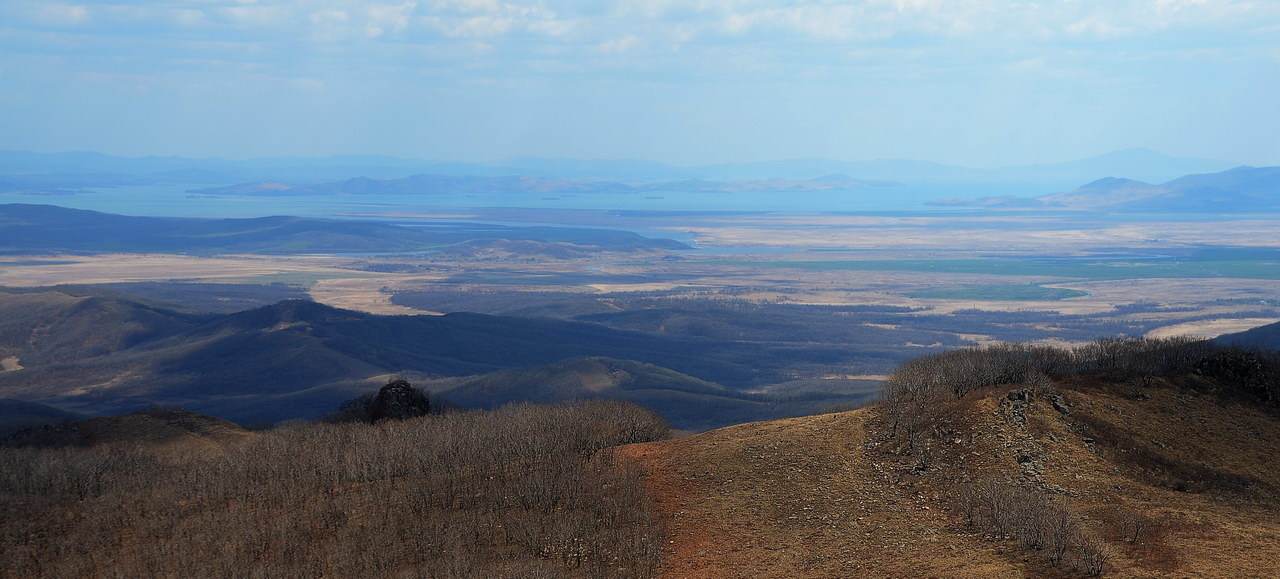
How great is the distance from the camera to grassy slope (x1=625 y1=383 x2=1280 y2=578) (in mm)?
19828

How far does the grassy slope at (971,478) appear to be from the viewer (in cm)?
1983

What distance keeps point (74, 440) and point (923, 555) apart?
3027cm

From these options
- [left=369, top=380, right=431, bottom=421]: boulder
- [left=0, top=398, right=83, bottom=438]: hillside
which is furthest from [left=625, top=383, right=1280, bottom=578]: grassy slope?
[left=0, top=398, right=83, bottom=438]: hillside

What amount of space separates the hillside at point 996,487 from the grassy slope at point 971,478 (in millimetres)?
42

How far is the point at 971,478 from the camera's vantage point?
2333 cm

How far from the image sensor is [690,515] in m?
23.5

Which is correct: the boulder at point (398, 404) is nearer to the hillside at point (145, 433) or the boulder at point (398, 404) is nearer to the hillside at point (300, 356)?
the hillside at point (145, 433)

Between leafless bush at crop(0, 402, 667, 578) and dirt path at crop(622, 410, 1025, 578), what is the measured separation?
3.05 ft

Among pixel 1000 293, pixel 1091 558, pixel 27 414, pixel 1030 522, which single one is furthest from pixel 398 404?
pixel 1000 293

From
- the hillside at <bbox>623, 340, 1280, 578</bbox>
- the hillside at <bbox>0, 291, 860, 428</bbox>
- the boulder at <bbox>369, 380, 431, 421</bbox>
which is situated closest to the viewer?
the hillside at <bbox>623, 340, 1280, 578</bbox>

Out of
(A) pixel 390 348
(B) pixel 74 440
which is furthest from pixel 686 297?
(B) pixel 74 440

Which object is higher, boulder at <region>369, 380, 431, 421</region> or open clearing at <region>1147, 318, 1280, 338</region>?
boulder at <region>369, 380, 431, 421</region>

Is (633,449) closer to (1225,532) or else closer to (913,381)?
(913,381)

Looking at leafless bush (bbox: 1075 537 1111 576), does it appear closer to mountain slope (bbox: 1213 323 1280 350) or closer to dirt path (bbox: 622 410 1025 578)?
dirt path (bbox: 622 410 1025 578)
